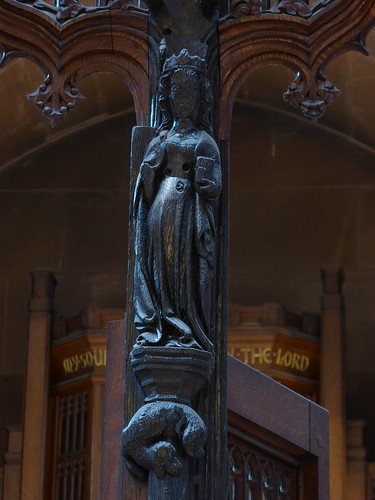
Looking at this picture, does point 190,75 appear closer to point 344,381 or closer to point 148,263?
point 148,263

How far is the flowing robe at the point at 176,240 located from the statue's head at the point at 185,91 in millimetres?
84

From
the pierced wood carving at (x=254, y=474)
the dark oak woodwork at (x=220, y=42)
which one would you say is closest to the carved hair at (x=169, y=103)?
the dark oak woodwork at (x=220, y=42)

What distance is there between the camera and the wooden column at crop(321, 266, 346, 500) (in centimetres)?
808

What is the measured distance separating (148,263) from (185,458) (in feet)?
1.65

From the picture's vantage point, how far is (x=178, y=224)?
416 centimetres

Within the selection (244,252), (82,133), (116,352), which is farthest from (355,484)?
(116,352)

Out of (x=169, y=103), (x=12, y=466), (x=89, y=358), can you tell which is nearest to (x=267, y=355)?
(x=89, y=358)

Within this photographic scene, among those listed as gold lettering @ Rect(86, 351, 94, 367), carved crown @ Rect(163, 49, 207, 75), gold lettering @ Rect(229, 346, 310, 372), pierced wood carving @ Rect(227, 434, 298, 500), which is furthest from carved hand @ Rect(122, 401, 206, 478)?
gold lettering @ Rect(86, 351, 94, 367)

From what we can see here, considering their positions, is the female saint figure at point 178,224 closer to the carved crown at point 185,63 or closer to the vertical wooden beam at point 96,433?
the carved crown at point 185,63

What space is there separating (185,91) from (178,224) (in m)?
0.39

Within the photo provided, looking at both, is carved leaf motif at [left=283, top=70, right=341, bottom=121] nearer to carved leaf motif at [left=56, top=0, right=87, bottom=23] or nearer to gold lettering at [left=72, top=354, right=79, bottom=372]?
carved leaf motif at [left=56, top=0, right=87, bottom=23]

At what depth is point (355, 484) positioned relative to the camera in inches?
322

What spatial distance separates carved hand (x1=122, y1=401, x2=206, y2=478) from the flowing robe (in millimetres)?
171

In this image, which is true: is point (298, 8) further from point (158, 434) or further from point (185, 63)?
point (158, 434)
